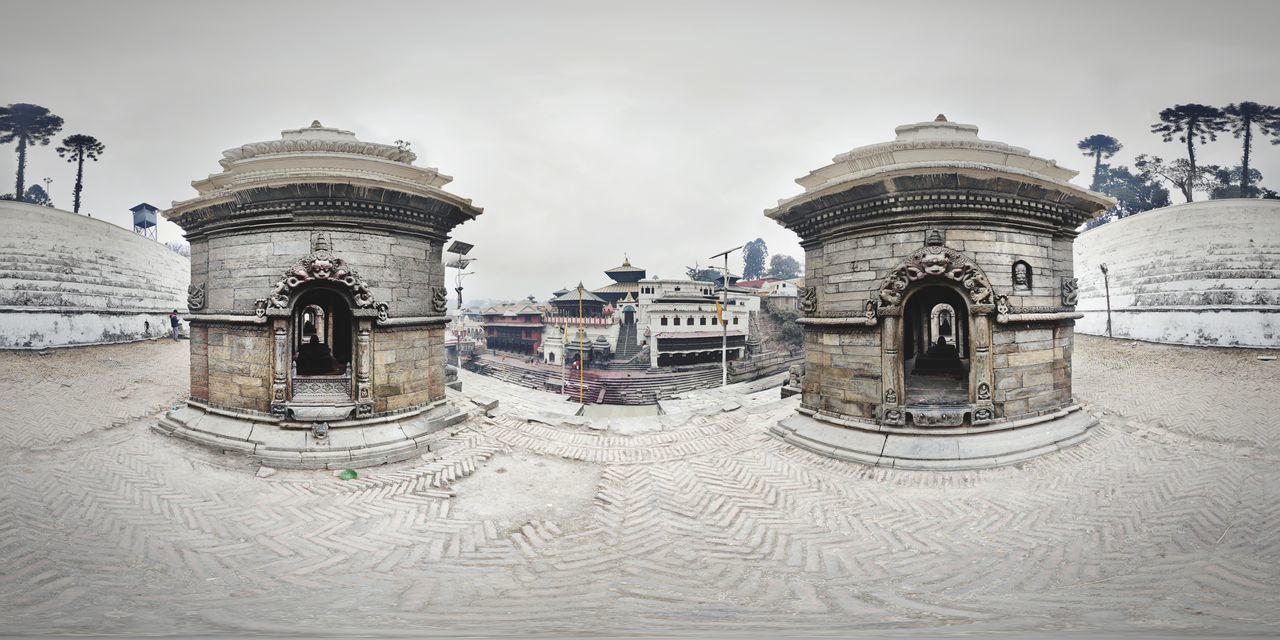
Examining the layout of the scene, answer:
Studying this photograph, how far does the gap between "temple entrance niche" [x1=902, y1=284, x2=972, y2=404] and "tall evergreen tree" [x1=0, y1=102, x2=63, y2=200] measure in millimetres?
12000

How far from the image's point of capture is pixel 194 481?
223 inches

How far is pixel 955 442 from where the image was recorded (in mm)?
6523

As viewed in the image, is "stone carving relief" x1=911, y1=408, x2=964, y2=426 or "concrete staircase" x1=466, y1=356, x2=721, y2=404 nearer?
"stone carving relief" x1=911, y1=408, x2=964, y2=426

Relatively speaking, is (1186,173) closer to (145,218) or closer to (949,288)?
(949,288)

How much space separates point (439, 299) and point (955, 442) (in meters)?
9.61

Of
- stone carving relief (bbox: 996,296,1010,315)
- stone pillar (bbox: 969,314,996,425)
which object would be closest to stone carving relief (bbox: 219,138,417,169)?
stone pillar (bbox: 969,314,996,425)

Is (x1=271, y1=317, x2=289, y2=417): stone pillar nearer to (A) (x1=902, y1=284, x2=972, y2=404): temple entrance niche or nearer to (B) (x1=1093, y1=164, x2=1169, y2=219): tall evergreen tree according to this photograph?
(A) (x1=902, y1=284, x2=972, y2=404): temple entrance niche

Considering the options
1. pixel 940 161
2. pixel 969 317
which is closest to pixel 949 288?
pixel 969 317

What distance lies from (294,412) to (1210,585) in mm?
11019

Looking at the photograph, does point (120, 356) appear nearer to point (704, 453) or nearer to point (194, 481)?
point (194, 481)

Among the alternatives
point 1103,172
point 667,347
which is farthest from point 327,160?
point 1103,172

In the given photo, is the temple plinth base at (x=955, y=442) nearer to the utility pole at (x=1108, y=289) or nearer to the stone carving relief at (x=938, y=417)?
the stone carving relief at (x=938, y=417)

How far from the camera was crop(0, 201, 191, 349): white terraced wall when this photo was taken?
12.8m

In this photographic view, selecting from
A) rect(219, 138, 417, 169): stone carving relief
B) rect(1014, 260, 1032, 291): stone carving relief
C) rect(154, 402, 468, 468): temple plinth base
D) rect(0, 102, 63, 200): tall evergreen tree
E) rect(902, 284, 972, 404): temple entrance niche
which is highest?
rect(219, 138, 417, 169): stone carving relief
